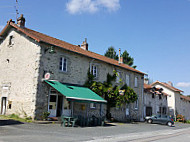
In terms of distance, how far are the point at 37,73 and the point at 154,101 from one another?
23.3 meters

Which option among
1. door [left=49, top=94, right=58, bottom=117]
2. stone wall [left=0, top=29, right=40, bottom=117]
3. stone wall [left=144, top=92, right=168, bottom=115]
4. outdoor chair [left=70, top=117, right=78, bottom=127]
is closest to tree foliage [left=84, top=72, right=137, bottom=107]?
door [left=49, top=94, right=58, bottom=117]

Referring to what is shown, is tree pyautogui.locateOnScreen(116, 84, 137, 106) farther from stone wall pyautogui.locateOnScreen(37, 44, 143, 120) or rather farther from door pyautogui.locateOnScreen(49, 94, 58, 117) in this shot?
door pyautogui.locateOnScreen(49, 94, 58, 117)

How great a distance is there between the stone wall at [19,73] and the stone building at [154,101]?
63.0 feet

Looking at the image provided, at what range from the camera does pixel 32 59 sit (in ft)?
50.6

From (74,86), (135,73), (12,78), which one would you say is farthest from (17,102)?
(135,73)

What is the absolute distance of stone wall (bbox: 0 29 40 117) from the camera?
1480 centimetres

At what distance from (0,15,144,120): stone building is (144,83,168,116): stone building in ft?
41.0

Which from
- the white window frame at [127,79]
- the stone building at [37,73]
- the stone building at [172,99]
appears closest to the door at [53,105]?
the stone building at [37,73]

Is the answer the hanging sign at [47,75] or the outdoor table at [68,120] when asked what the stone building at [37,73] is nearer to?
the hanging sign at [47,75]

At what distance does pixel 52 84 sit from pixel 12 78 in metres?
4.49

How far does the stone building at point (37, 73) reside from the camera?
14.7 meters

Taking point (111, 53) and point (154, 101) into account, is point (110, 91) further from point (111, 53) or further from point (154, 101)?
point (111, 53)

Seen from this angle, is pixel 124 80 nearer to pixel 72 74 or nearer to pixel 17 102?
pixel 72 74

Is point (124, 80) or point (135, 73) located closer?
point (124, 80)
